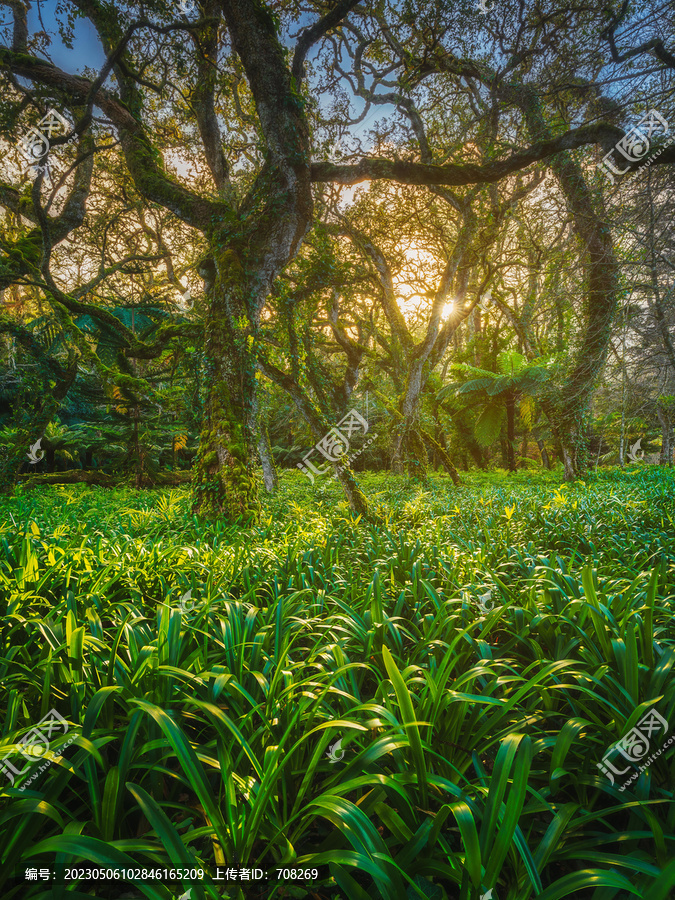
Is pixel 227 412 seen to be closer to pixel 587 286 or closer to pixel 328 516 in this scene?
pixel 328 516

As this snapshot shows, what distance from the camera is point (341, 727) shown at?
4.59ft

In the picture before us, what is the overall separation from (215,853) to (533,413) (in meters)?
15.0

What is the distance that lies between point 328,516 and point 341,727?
4399 millimetres

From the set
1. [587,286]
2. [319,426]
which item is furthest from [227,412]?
[587,286]

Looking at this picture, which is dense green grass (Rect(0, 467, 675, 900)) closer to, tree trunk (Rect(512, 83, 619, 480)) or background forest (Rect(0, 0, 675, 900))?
background forest (Rect(0, 0, 675, 900))

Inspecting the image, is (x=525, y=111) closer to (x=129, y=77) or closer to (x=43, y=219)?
(x=129, y=77)

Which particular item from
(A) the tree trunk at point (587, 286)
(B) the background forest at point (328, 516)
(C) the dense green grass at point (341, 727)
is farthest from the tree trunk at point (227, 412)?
(A) the tree trunk at point (587, 286)

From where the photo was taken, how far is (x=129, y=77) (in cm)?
617

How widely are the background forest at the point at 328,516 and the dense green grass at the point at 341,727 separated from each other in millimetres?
15

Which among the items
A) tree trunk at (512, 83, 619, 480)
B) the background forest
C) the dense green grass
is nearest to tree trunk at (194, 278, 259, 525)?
the background forest

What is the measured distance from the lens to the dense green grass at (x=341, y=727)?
0.94m

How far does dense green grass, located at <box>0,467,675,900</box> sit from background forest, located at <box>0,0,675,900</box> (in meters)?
0.01

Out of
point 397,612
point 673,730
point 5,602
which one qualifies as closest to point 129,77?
point 5,602

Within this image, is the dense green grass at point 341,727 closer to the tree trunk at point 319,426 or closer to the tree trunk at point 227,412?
the tree trunk at point 227,412
